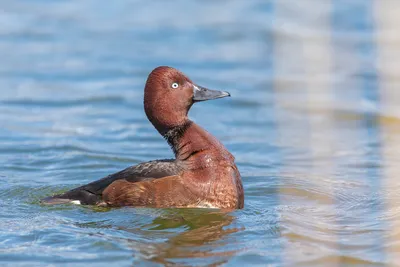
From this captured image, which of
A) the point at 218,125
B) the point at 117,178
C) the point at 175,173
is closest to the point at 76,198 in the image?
the point at 117,178

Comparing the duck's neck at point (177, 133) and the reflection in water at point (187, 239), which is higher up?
the duck's neck at point (177, 133)

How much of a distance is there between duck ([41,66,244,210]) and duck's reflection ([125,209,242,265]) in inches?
6.1

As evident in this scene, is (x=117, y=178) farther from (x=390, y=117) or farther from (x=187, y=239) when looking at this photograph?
(x=390, y=117)

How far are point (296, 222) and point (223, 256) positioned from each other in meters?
1.23

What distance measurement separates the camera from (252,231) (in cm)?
889

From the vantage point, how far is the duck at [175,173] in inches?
367

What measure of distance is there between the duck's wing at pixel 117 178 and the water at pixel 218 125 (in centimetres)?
12

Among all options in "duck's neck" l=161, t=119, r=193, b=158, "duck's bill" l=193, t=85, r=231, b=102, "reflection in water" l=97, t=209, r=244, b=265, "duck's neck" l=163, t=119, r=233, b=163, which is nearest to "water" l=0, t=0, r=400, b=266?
"reflection in water" l=97, t=209, r=244, b=265

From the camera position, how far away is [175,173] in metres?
9.39

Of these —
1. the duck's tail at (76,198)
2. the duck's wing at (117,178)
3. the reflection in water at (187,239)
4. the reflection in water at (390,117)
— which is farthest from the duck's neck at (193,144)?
the reflection in water at (390,117)

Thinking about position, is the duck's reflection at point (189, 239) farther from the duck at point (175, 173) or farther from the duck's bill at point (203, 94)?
the duck's bill at point (203, 94)

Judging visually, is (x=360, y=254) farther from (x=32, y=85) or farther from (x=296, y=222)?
(x=32, y=85)

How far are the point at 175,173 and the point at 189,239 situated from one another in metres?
0.88

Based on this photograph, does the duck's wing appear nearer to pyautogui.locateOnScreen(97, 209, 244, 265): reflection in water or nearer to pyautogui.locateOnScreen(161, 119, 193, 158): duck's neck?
pyautogui.locateOnScreen(161, 119, 193, 158): duck's neck
